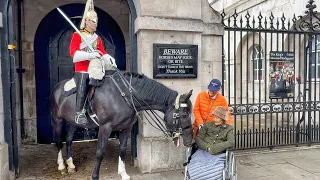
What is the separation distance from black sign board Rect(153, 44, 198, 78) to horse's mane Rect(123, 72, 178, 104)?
0.76 m

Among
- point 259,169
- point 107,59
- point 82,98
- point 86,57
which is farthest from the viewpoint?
point 259,169

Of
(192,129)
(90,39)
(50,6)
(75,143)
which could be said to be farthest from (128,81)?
(50,6)

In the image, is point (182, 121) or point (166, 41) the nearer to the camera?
point (182, 121)

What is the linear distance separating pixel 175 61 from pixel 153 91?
113cm

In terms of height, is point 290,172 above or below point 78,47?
below

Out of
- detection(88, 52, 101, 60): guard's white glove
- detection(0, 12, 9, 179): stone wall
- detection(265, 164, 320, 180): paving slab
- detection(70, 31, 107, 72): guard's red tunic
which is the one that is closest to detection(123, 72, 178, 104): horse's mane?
detection(88, 52, 101, 60): guard's white glove

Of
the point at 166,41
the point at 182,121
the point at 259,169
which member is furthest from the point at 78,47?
the point at 259,169

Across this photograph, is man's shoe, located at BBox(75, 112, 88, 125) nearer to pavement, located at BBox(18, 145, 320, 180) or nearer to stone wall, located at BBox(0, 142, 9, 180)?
pavement, located at BBox(18, 145, 320, 180)

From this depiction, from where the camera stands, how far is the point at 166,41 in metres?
4.96

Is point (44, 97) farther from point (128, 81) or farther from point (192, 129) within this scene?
point (192, 129)

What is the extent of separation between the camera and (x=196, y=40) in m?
5.16

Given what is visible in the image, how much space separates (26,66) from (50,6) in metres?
1.77

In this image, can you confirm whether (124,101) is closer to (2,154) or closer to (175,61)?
(175,61)

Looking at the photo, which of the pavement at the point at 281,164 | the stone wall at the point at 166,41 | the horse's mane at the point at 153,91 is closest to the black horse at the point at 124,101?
the horse's mane at the point at 153,91
